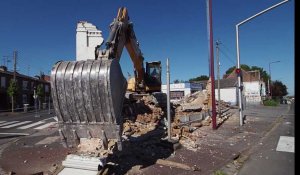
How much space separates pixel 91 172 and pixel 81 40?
14.8 ft

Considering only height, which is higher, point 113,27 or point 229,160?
point 113,27

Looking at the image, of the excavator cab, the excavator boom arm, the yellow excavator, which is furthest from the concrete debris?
the excavator cab

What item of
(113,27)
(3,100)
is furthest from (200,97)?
(3,100)

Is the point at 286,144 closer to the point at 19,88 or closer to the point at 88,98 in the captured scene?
the point at 88,98

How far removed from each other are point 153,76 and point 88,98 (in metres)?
11.2

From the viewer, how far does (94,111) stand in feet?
25.2

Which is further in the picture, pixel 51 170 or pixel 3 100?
pixel 3 100

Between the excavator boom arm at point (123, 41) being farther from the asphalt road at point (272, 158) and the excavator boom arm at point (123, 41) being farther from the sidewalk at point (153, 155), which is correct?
the asphalt road at point (272, 158)

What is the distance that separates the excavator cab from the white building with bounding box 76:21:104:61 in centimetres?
825

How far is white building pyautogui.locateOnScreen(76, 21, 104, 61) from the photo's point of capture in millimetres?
9934

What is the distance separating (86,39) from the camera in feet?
33.7

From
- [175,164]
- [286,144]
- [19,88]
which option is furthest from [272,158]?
[19,88]

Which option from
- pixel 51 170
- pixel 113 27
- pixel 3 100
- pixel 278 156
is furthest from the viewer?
pixel 3 100

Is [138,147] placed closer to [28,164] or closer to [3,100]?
[28,164]
